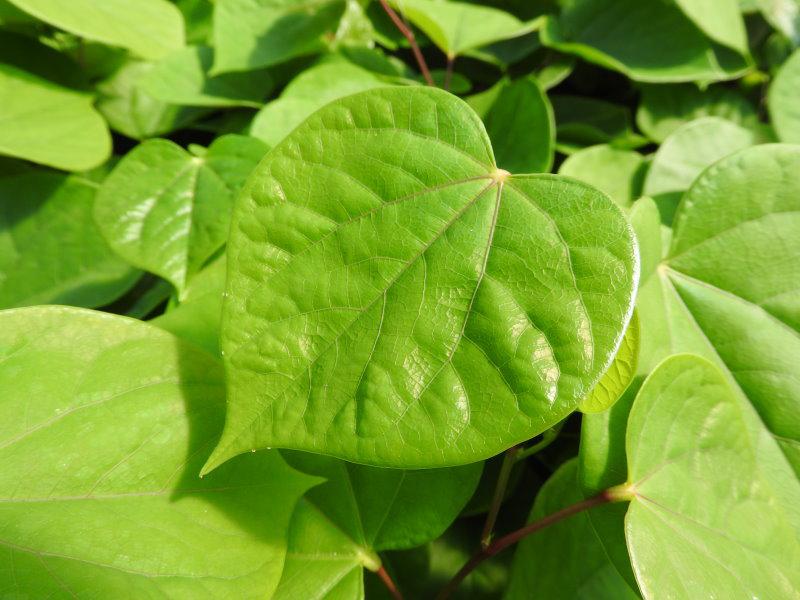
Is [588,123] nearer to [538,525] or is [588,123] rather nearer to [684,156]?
[684,156]

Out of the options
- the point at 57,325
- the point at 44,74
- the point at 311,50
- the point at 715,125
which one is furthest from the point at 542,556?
the point at 44,74

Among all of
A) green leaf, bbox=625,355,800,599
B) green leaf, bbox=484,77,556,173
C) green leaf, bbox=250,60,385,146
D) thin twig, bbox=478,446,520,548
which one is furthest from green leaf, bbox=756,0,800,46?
thin twig, bbox=478,446,520,548

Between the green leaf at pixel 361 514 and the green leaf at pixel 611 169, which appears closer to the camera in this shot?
the green leaf at pixel 361 514

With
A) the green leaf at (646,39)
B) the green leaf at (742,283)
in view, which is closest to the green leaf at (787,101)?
the green leaf at (646,39)

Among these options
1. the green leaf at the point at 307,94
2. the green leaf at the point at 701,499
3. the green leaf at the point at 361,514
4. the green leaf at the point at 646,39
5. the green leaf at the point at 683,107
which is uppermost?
the green leaf at the point at 646,39

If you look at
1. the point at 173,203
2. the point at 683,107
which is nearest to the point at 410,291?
the point at 173,203

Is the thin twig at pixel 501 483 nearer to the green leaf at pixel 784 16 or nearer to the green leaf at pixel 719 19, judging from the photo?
the green leaf at pixel 719 19
